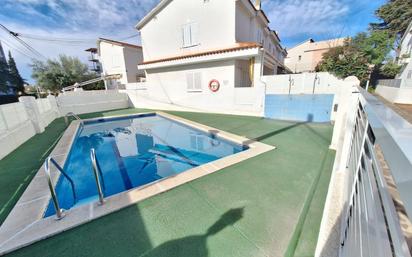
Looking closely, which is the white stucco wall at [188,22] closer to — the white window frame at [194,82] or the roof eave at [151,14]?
the roof eave at [151,14]

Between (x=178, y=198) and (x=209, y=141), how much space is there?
4443mm

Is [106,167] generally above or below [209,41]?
below

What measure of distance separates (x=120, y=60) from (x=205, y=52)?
15.6 m

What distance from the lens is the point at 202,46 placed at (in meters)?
12.6

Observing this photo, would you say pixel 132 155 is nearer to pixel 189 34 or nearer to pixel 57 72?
pixel 189 34

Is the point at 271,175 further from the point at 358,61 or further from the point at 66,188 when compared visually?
the point at 358,61

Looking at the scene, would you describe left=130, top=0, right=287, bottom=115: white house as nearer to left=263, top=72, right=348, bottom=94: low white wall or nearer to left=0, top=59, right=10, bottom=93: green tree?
left=263, top=72, right=348, bottom=94: low white wall

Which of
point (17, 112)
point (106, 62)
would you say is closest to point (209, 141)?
point (17, 112)

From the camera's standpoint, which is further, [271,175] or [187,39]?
[187,39]

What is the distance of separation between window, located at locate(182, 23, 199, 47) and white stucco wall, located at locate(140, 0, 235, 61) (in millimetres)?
240

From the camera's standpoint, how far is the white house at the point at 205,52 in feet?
35.4

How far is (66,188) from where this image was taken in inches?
177

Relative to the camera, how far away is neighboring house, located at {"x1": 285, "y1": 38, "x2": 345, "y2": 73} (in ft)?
105

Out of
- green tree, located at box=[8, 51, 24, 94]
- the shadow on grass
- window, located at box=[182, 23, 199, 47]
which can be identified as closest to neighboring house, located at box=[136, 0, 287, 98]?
window, located at box=[182, 23, 199, 47]
